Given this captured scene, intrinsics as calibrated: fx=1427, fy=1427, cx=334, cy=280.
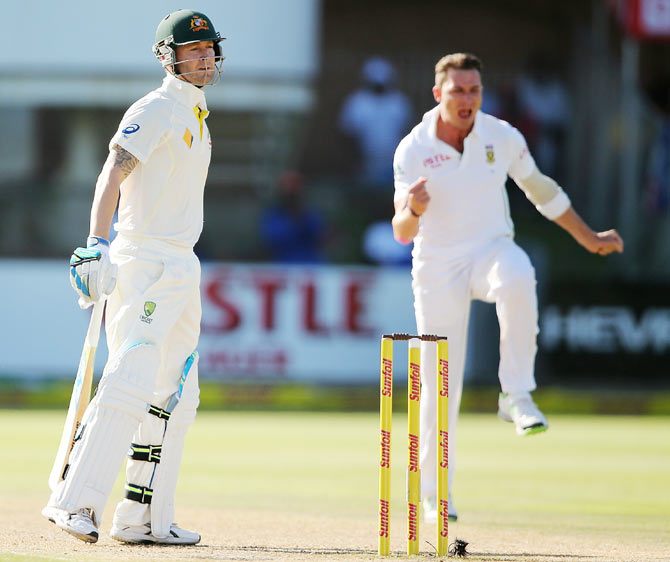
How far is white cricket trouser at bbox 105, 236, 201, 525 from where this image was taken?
4465mm

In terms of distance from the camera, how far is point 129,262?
177 inches

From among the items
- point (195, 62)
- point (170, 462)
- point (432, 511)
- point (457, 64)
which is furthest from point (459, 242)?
point (170, 462)

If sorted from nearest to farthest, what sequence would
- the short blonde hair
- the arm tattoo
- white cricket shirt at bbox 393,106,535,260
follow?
the arm tattoo
the short blonde hair
white cricket shirt at bbox 393,106,535,260

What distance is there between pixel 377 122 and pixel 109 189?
8.39 meters

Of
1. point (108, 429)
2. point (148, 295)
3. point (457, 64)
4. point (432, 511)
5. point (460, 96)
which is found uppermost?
point (457, 64)

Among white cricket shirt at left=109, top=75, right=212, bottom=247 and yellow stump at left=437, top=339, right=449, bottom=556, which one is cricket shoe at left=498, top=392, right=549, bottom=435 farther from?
white cricket shirt at left=109, top=75, right=212, bottom=247

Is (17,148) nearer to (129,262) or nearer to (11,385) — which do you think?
(11,385)

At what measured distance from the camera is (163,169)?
179 inches

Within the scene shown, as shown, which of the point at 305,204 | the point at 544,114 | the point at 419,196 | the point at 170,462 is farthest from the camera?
the point at 544,114

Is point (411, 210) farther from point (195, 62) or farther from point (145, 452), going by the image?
point (145, 452)

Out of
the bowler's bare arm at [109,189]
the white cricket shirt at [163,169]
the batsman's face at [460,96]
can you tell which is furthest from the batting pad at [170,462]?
the batsman's face at [460,96]

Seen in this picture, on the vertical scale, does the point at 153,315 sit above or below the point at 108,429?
above

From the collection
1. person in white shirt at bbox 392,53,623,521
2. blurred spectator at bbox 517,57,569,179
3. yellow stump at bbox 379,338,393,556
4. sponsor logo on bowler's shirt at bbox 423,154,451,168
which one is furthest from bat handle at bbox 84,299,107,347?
blurred spectator at bbox 517,57,569,179

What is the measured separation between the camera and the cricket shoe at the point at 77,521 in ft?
13.8
